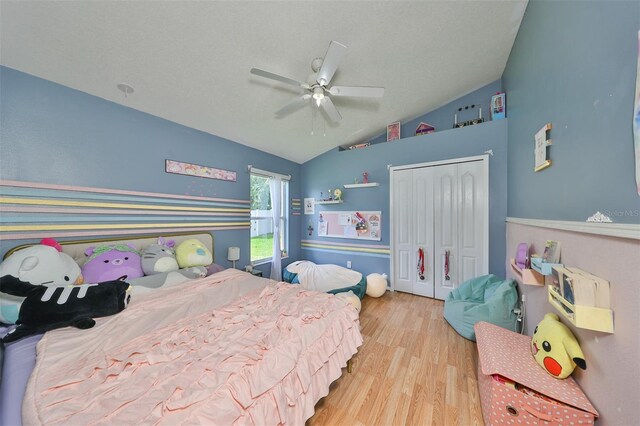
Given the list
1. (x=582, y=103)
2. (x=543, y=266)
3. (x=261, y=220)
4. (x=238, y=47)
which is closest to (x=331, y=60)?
(x=238, y=47)

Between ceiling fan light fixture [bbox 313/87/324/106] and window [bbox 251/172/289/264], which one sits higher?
ceiling fan light fixture [bbox 313/87/324/106]

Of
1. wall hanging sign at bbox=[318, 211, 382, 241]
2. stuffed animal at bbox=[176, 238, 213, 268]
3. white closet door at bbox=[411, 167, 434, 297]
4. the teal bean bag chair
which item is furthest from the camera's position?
wall hanging sign at bbox=[318, 211, 382, 241]

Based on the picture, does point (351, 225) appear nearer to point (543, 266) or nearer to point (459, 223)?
point (459, 223)

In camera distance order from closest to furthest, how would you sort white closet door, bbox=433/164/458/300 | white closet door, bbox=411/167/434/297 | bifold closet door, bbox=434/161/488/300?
bifold closet door, bbox=434/161/488/300 → white closet door, bbox=433/164/458/300 → white closet door, bbox=411/167/434/297

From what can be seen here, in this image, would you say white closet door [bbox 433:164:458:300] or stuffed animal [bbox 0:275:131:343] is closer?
stuffed animal [bbox 0:275:131:343]

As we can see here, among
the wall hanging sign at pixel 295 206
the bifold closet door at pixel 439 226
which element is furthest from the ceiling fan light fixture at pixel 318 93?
the wall hanging sign at pixel 295 206

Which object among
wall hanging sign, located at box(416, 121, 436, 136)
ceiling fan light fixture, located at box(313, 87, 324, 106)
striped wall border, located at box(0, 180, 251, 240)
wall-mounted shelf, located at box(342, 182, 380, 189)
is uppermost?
wall hanging sign, located at box(416, 121, 436, 136)

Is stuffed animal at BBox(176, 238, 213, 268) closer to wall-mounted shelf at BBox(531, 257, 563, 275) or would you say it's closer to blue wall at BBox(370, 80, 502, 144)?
wall-mounted shelf at BBox(531, 257, 563, 275)

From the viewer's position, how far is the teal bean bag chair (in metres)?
2.04

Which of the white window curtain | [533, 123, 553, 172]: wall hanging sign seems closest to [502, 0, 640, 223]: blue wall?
[533, 123, 553, 172]: wall hanging sign

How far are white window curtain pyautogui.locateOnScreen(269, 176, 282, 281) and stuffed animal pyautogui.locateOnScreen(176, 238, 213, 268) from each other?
1542 mm

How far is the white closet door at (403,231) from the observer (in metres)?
3.41

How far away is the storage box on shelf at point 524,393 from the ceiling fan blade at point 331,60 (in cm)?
232

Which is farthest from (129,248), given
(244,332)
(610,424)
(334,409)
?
(610,424)
